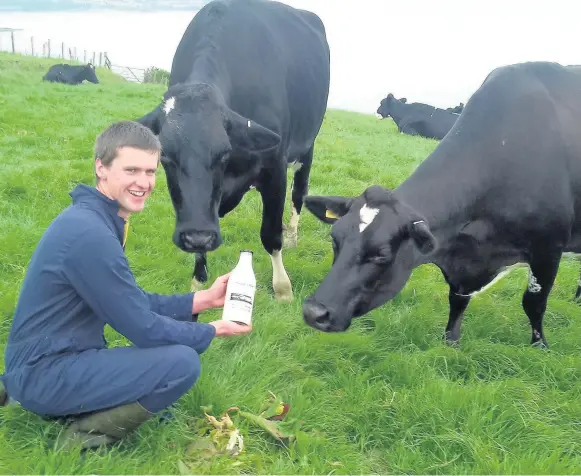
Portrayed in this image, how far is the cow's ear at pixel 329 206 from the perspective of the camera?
12.2 ft

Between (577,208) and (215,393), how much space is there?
2.85m

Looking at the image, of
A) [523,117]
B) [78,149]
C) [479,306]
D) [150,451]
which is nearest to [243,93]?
[523,117]

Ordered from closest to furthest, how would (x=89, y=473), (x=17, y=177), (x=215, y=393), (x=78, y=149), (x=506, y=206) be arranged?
(x=89, y=473), (x=215, y=393), (x=506, y=206), (x=17, y=177), (x=78, y=149)

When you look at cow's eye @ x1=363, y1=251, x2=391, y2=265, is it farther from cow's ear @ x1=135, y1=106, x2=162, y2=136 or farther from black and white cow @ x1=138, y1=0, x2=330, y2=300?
cow's ear @ x1=135, y1=106, x2=162, y2=136

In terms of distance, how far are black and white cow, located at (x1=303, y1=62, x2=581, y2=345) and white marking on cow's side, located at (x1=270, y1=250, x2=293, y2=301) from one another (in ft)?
4.05

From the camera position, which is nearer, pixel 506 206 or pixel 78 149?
pixel 506 206

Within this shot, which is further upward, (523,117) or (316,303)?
(523,117)

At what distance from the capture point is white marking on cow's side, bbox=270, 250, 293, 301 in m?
4.96

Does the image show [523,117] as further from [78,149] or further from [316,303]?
[78,149]

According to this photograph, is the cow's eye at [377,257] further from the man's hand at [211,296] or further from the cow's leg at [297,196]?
the cow's leg at [297,196]

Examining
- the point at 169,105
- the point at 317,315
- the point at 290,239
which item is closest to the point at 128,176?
the point at 317,315

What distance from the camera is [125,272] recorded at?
8.36 feet

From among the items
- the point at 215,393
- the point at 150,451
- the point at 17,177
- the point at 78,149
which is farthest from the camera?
the point at 78,149

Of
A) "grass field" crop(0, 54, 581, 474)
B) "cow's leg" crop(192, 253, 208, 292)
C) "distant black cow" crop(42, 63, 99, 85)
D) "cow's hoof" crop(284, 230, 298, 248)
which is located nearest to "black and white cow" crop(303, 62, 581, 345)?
"grass field" crop(0, 54, 581, 474)
